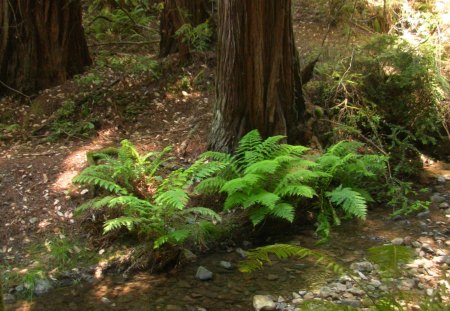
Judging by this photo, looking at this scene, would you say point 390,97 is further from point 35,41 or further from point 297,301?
point 35,41

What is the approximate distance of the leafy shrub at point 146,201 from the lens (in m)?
4.90

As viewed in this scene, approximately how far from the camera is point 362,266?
491 centimetres

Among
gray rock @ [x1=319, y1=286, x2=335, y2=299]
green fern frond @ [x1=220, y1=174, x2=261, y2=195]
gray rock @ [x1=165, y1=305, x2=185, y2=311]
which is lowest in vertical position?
gray rock @ [x1=165, y1=305, x2=185, y2=311]

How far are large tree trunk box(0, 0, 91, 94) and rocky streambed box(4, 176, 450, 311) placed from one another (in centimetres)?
430

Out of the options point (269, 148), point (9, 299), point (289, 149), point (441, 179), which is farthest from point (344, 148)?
point (9, 299)

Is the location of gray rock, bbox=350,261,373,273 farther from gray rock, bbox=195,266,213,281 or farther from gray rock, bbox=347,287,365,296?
gray rock, bbox=195,266,213,281

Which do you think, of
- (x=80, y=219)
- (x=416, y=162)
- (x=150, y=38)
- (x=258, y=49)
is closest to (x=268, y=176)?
(x=258, y=49)

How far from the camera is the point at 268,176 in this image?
18.4 ft

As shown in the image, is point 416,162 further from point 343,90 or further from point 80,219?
point 80,219

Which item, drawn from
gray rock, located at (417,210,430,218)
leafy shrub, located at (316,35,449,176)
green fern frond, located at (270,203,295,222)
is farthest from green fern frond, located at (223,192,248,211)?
leafy shrub, located at (316,35,449,176)

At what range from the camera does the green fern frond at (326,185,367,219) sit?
201 inches

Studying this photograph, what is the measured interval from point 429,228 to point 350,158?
45.9 inches

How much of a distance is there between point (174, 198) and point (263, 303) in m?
1.25

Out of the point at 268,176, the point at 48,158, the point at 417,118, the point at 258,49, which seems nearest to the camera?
the point at 268,176
